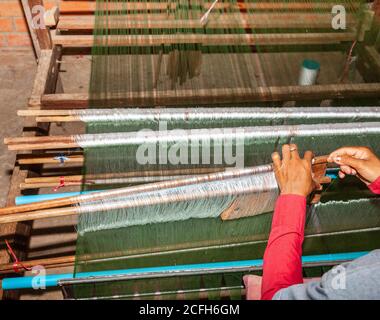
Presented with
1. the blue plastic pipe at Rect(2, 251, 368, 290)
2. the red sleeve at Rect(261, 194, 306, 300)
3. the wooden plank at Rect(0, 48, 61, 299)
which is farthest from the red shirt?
the wooden plank at Rect(0, 48, 61, 299)

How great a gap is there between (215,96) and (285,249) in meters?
1.21

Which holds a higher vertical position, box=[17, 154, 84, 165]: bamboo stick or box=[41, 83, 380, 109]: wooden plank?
box=[41, 83, 380, 109]: wooden plank

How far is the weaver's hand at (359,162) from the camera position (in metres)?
1.28

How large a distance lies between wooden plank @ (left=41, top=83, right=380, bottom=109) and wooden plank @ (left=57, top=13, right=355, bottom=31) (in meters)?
0.57

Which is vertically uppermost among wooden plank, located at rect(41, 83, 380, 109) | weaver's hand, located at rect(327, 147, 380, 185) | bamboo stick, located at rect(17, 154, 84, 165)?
wooden plank, located at rect(41, 83, 380, 109)

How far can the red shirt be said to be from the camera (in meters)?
1.14

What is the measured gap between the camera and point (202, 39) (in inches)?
95.7

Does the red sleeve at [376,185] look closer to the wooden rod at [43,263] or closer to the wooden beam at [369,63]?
the wooden rod at [43,263]

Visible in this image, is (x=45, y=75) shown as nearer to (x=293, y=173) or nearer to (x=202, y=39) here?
(x=202, y=39)

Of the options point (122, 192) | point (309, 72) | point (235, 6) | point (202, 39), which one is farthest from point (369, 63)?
point (122, 192)

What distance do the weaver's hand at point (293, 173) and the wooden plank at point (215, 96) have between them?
0.92 metres

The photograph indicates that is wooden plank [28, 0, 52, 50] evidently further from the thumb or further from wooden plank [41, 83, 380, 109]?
the thumb
